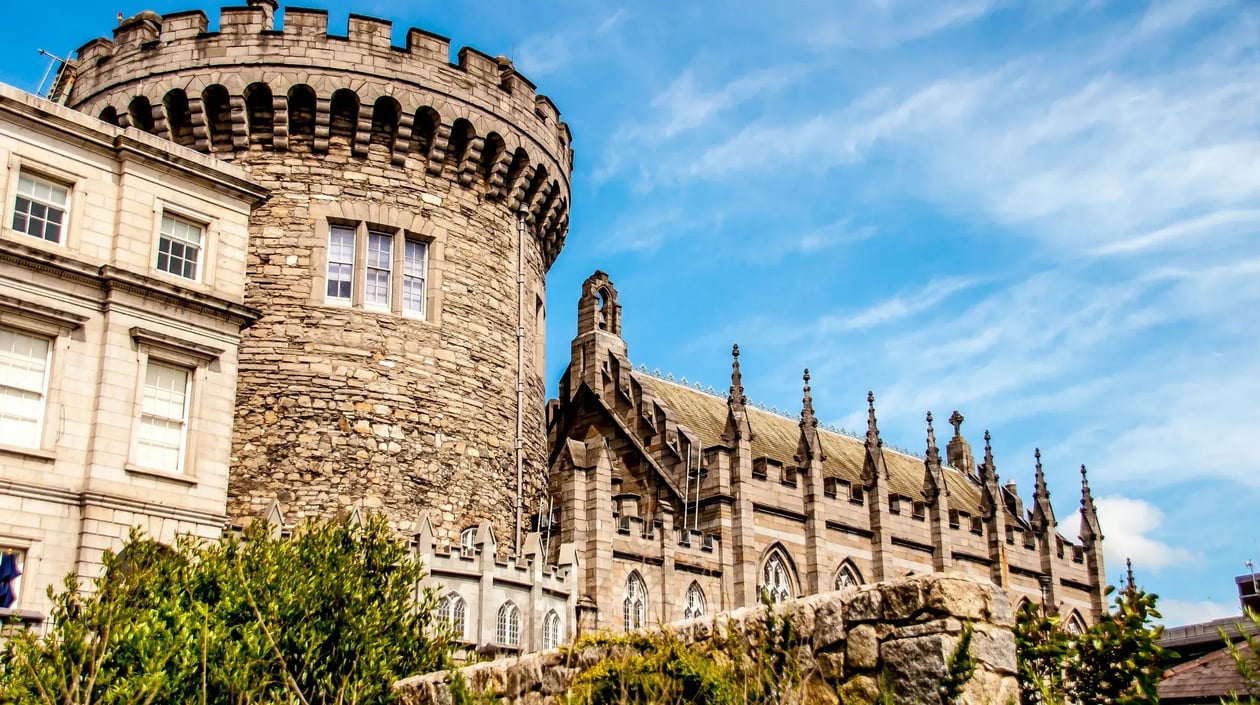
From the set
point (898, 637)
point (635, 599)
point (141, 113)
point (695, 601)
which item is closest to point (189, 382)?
point (141, 113)

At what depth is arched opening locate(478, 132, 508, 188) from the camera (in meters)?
28.7

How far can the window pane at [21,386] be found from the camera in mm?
19219

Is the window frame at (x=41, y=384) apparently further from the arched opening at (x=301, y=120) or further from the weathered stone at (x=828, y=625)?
the weathered stone at (x=828, y=625)

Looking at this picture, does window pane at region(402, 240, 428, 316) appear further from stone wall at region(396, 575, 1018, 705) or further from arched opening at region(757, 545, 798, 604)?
stone wall at region(396, 575, 1018, 705)

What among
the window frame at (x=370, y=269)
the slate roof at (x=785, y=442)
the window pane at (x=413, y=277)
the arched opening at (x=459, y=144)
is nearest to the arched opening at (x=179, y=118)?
the window frame at (x=370, y=269)

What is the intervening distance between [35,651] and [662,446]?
938 inches

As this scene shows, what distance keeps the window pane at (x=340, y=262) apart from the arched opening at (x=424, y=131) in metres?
2.35

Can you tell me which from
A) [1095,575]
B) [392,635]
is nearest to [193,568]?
[392,635]

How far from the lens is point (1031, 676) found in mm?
9781

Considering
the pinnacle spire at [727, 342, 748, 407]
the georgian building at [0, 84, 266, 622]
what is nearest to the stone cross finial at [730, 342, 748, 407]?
the pinnacle spire at [727, 342, 748, 407]

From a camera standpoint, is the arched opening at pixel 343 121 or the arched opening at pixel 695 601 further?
the arched opening at pixel 695 601

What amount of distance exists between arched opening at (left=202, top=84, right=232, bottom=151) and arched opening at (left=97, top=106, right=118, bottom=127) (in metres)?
2.05

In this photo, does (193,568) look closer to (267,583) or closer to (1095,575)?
(267,583)

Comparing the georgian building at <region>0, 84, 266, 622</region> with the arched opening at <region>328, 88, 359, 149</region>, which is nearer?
the georgian building at <region>0, 84, 266, 622</region>
